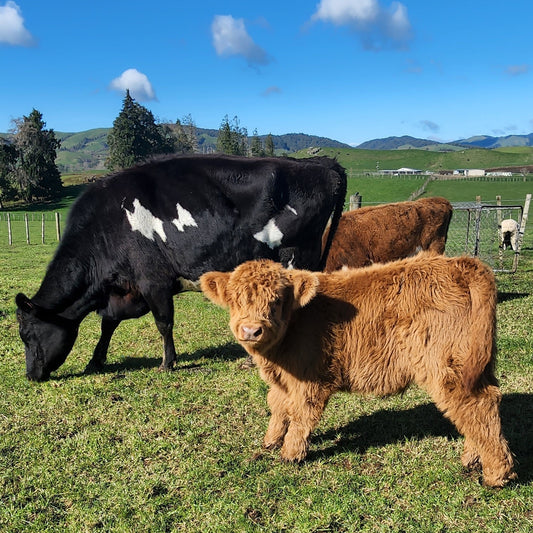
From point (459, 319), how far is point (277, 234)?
302 centimetres

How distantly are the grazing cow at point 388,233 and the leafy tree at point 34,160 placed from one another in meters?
58.4

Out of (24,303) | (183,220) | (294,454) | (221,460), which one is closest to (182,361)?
(183,220)

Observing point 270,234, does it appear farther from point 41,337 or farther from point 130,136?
point 130,136

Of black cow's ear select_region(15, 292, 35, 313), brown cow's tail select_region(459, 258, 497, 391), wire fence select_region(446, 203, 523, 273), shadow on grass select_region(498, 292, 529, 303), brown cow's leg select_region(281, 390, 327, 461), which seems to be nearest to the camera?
brown cow's tail select_region(459, 258, 497, 391)

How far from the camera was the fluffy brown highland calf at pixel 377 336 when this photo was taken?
356 centimetres

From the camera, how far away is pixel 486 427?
357cm

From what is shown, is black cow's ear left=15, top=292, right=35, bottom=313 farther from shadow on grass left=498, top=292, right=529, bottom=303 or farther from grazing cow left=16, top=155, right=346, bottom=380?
shadow on grass left=498, top=292, right=529, bottom=303

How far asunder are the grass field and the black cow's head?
0.27 meters

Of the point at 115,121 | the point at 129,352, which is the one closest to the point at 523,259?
the point at 129,352

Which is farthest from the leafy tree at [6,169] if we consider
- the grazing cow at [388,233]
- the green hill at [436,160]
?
the green hill at [436,160]

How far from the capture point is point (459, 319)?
3.59 meters

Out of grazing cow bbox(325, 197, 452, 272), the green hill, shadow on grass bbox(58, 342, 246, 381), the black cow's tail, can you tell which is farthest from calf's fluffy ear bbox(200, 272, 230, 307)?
the green hill

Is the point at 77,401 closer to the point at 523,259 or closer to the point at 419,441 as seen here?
the point at 419,441

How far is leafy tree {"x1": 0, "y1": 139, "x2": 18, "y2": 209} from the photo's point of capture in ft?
182
